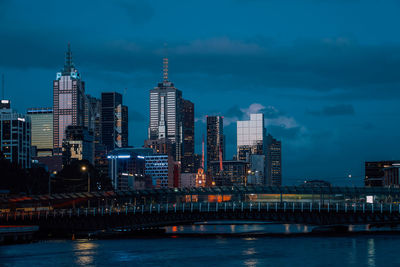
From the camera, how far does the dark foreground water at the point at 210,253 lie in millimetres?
94875

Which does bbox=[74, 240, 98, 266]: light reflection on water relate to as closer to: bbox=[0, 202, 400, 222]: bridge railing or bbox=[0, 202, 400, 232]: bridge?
bbox=[0, 202, 400, 232]: bridge

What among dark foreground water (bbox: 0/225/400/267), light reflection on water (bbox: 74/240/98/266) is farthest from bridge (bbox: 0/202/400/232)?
light reflection on water (bbox: 74/240/98/266)

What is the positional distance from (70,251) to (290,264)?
34840 millimetres

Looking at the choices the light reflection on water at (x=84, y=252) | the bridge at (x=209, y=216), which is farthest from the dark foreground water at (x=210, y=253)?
the bridge at (x=209, y=216)

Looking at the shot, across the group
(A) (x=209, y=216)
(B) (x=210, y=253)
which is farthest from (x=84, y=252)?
→ (A) (x=209, y=216)

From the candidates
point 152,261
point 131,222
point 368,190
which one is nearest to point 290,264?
point 152,261

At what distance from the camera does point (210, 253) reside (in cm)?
10869

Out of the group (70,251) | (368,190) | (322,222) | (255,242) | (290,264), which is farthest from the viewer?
(368,190)

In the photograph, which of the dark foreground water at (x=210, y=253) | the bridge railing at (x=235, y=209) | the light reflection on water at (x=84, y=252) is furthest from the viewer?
the bridge railing at (x=235, y=209)

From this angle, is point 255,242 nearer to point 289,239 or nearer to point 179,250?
point 289,239

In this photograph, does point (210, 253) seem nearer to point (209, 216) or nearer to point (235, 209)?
point (209, 216)

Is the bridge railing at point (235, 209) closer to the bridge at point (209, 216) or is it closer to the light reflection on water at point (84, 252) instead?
the bridge at point (209, 216)

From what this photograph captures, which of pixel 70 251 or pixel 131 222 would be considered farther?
pixel 131 222

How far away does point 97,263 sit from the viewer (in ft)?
310
